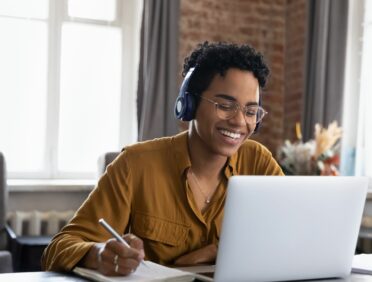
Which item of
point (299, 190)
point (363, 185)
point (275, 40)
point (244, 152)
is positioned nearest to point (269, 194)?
point (299, 190)

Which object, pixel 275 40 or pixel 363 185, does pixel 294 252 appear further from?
pixel 275 40

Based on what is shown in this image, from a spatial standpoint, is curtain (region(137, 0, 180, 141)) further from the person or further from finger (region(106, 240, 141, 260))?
finger (region(106, 240, 141, 260))

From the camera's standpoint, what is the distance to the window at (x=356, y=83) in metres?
4.49

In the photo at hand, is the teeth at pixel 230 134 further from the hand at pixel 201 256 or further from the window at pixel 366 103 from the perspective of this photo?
the window at pixel 366 103

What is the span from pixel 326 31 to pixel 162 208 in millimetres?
2989

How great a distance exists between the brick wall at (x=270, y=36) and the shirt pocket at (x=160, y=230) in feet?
10.1

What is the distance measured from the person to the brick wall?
2.94 meters

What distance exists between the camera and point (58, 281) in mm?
1441

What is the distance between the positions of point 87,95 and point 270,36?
1524 mm

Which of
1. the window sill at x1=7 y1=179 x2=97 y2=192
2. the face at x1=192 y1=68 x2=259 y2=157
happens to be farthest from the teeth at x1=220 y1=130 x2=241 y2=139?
the window sill at x1=7 y1=179 x2=97 y2=192

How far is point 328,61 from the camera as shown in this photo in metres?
4.50

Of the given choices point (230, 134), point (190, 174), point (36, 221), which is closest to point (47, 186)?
point (36, 221)

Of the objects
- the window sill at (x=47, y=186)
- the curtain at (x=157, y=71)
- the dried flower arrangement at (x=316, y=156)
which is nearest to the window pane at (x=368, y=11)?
the dried flower arrangement at (x=316, y=156)

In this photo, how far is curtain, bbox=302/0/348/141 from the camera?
447cm
